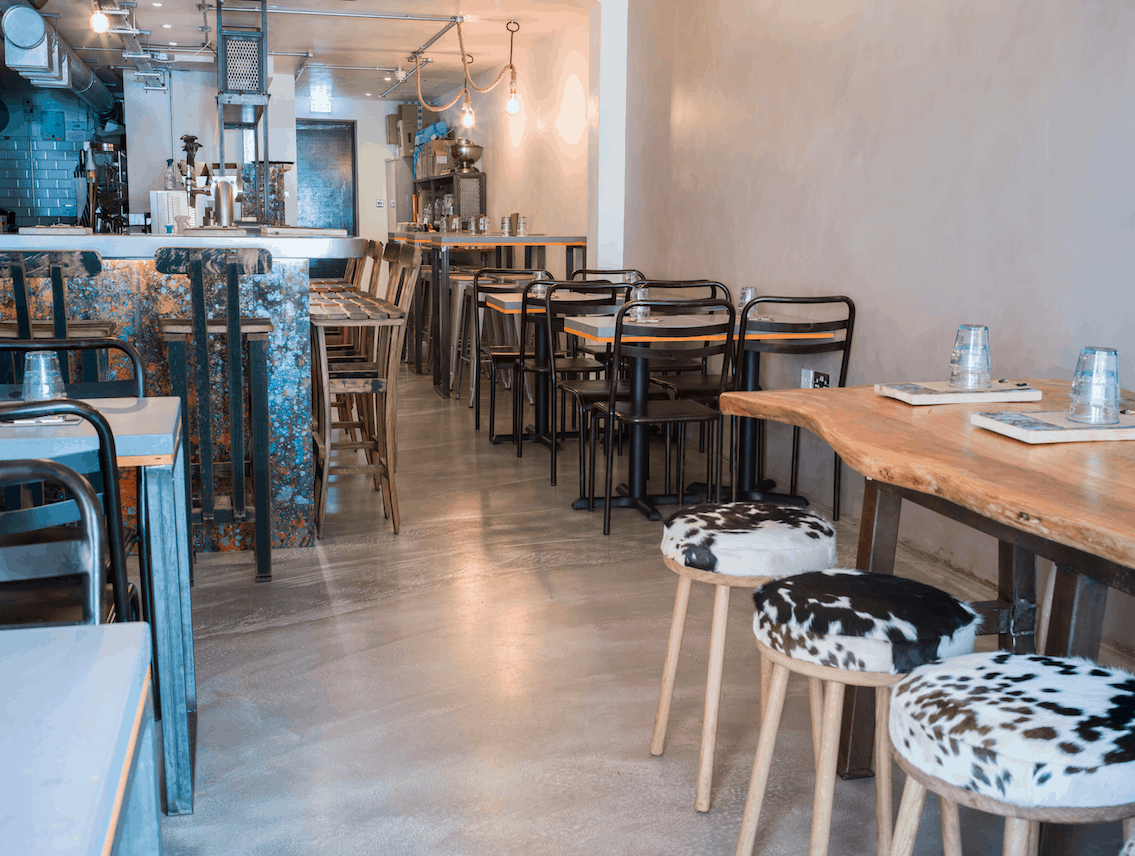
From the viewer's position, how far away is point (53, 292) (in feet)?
10.5

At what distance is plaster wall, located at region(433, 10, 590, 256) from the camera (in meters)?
Answer: 7.56

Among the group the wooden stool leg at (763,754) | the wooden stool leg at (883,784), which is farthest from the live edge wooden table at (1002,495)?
the wooden stool leg at (763,754)

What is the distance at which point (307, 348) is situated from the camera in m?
3.44

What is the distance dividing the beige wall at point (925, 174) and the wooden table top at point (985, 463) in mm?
1052

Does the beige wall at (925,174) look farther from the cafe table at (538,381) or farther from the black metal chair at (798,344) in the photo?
the cafe table at (538,381)

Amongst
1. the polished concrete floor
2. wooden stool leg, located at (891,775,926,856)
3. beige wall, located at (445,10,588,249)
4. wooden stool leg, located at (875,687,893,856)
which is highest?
beige wall, located at (445,10,588,249)

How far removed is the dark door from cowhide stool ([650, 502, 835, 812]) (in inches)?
489

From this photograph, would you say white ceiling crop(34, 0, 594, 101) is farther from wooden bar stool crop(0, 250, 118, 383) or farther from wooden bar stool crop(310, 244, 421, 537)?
wooden bar stool crop(0, 250, 118, 383)

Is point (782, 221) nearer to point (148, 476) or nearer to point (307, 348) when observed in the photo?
point (307, 348)

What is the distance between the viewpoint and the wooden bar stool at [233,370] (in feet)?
9.78

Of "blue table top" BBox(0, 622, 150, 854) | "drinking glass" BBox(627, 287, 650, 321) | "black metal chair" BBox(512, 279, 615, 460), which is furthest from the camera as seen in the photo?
"black metal chair" BBox(512, 279, 615, 460)

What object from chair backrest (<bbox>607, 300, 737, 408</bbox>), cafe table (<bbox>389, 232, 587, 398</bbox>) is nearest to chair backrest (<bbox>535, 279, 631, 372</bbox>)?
chair backrest (<bbox>607, 300, 737, 408</bbox>)

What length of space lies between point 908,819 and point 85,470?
128 centimetres

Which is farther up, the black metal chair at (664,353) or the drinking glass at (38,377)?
the drinking glass at (38,377)
